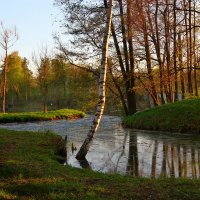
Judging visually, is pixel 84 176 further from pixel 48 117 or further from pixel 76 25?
pixel 48 117

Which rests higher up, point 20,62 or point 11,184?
point 20,62

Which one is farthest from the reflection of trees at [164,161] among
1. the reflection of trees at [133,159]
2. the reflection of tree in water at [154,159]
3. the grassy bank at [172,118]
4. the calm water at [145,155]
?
the grassy bank at [172,118]

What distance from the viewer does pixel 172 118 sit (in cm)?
2189

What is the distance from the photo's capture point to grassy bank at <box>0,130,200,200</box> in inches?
279

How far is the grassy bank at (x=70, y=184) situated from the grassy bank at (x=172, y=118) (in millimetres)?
11185

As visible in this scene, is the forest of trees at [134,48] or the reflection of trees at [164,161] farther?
the forest of trees at [134,48]

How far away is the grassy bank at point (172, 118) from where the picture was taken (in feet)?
66.8

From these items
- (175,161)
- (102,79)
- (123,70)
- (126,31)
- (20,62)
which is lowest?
(175,161)

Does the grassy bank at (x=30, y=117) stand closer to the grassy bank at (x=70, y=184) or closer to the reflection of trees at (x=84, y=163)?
the reflection of trees at (x=84, y=163)

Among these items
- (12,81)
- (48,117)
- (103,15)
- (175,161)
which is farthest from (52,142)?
(12,81)

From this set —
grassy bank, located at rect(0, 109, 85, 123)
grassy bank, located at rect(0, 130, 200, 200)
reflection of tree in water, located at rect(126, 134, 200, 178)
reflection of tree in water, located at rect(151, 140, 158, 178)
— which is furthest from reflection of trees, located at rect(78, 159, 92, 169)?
grassy bank, located at rect(0, 109, 85, 123)

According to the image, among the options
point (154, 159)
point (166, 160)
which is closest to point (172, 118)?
point (154, 159)

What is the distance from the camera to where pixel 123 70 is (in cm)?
2889

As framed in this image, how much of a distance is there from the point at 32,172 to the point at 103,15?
62.7 ft
